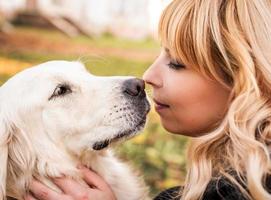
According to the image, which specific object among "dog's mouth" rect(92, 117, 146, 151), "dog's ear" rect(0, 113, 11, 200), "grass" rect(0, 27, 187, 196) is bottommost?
"grass" rect(0, 27, 187, 196)

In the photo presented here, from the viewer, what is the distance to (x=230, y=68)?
2594mm

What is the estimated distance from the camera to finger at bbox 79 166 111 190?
2.90m

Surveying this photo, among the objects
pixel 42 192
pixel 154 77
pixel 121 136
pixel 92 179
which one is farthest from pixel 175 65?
pixel 42 192

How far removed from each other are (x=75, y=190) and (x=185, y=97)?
2.05 ft

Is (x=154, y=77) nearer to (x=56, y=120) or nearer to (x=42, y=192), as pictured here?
(x=56, y=120)

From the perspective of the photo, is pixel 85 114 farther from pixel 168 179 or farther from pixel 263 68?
pixel 168 179

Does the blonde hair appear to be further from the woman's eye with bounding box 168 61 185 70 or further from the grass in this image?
the grass

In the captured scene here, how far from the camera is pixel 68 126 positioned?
9.43 feet

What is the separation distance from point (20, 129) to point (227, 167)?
0.97 metres

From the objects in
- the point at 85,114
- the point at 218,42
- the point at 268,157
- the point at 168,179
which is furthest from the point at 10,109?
the point at 168,179

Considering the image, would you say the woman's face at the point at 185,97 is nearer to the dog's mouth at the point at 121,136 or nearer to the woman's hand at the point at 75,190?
the dog's mouth at the point at 121,136

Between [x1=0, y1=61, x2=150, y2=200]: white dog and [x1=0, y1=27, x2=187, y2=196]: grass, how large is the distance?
1.35 feet

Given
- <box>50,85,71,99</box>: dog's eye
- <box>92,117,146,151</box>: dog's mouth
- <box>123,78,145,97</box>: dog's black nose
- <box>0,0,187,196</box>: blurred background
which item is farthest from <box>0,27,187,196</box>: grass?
<box>92,117,146,151</box>: dog's mouth

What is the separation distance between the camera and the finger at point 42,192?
2.78 m
